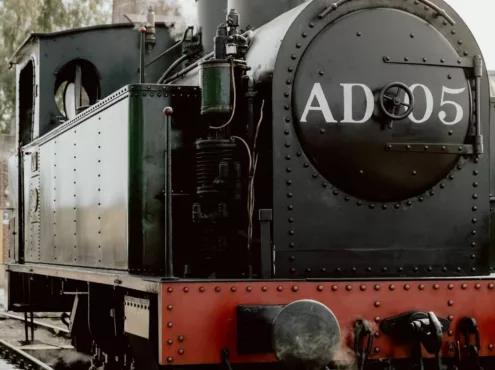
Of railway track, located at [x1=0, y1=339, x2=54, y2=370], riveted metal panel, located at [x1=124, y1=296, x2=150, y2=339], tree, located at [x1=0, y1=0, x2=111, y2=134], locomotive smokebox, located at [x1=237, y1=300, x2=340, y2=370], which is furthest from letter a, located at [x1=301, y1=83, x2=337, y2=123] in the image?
tree, located at [x1=0, y1=0, x2=111, y2=134]

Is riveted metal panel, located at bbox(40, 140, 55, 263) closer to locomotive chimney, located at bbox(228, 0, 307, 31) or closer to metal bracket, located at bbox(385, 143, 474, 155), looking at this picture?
locomotive chimney, located at bbox(228, 0, 307, 31)

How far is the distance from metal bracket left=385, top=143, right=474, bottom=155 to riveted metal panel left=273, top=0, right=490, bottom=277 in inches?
1.6

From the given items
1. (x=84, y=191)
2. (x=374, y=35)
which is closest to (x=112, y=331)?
(x=84, y=191)

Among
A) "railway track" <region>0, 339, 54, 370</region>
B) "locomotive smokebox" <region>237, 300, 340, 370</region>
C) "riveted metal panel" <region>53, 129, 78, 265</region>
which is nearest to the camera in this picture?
"locomotive smokebox" <region>237, 300, 340, 370</region>

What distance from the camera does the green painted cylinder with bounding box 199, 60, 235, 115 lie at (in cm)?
473

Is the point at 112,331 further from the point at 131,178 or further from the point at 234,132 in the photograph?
the point at 234,132

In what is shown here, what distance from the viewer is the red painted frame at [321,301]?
14.0ft

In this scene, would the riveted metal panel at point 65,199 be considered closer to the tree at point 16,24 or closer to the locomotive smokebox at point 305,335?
the locomotive smokebox at point 305,335

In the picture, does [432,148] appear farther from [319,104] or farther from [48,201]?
[48,201]

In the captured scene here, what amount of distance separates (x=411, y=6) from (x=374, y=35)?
29 cm

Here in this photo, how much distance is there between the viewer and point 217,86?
15.5 feet

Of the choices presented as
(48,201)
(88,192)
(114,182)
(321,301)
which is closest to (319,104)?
(321,301)

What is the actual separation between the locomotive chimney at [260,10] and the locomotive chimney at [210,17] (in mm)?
513

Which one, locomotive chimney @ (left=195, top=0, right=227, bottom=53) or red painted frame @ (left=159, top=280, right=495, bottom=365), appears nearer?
red painted frame @ (left=159, top=280, right=495, bottom=365)
